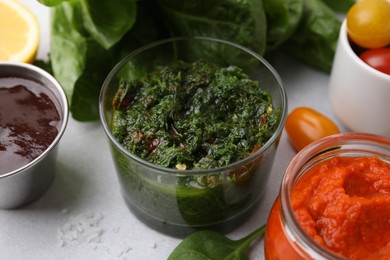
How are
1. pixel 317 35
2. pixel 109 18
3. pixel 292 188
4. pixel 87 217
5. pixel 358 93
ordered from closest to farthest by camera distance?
1. pixel 292 188
2. pixel 87 217
3. pixel 358 93
4. pixel 109 18
5. pixel 317 35

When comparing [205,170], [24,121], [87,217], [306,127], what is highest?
[205,170]

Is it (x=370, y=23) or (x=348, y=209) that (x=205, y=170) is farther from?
(x=370, y=23)

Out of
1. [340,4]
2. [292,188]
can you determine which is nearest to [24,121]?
[292,188]

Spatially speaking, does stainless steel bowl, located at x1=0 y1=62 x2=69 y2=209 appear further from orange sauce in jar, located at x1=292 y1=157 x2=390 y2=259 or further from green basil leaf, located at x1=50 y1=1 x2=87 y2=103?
orange sauce in jar, located at x1=292 y1=157 x2=390 y2=259

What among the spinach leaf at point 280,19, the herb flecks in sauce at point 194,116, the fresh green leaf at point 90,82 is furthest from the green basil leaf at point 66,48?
the spinach leaf at point 280,19

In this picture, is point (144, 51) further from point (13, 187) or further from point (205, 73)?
point (13, 187)

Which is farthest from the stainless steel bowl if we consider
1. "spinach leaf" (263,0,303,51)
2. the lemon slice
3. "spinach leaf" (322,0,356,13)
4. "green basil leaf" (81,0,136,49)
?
"spinach leaf" (322,0,356,13)
